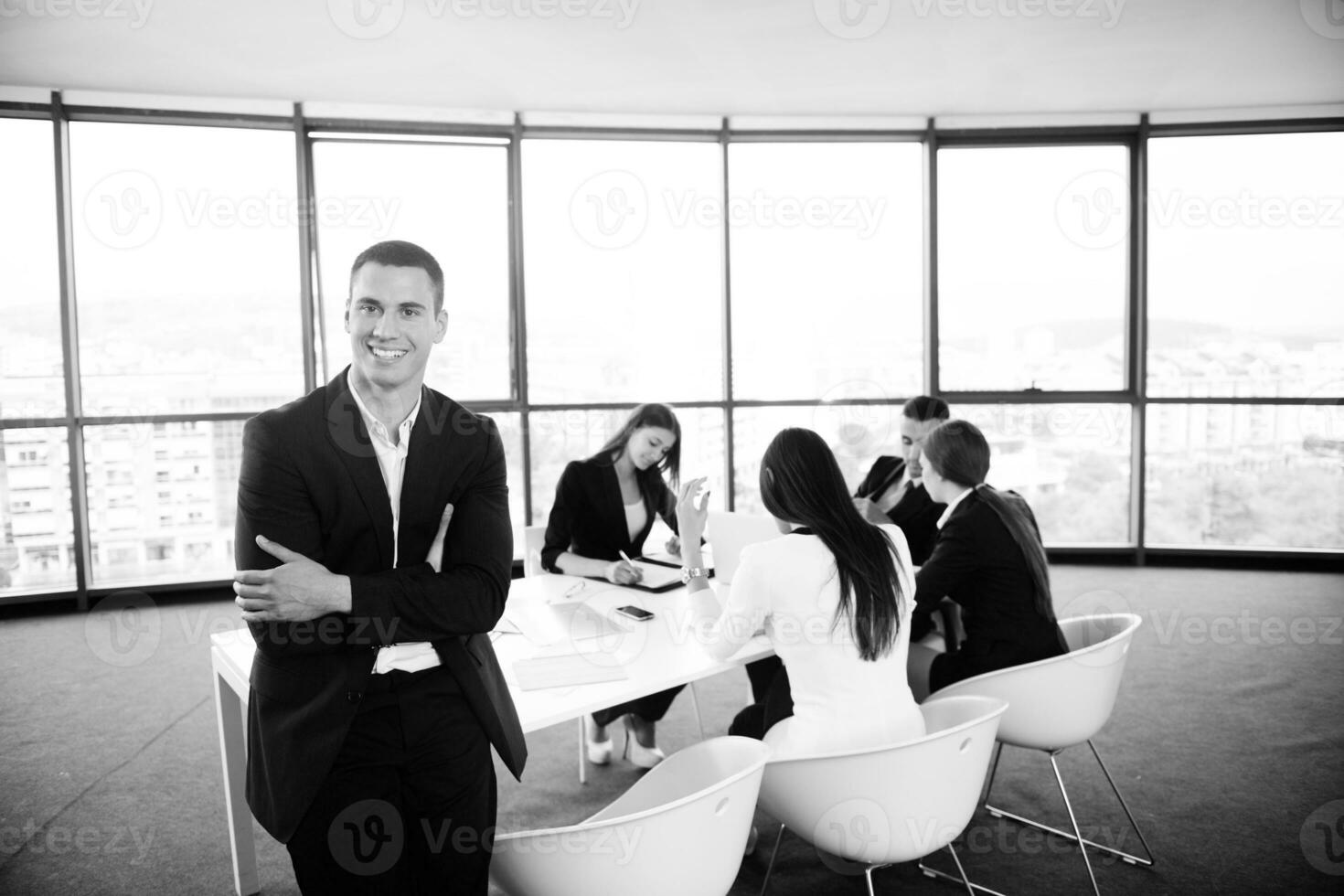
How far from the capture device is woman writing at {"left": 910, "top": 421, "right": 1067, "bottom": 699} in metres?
2.68

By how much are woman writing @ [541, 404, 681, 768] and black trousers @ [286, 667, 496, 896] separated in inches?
68.4

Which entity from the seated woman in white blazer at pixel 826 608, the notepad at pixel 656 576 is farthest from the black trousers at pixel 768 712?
the notepad at pixel 656 576

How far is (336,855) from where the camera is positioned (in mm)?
1605

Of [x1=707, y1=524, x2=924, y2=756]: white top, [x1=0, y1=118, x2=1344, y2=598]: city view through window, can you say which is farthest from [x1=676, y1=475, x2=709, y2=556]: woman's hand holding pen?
[x1=0, y1=118, x2=1344, y2=598]: city view through window

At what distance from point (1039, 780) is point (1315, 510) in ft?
14.8

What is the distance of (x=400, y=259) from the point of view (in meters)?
1.77

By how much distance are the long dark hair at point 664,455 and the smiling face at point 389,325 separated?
1.96 meters

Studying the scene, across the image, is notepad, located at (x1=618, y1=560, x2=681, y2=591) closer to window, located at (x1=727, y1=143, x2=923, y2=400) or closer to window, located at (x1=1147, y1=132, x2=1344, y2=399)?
window, located at (x1=727, y1=143, x2=923, y2=400)

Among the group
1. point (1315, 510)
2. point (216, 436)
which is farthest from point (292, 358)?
point (1315, 510)

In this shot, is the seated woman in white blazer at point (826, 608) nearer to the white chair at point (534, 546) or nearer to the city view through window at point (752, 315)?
the white chair at point (534, 546)

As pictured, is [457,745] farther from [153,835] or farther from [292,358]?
[292,358]

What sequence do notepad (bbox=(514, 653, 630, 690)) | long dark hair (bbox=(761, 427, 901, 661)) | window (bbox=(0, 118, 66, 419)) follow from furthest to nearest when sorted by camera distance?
1. window (bbox=(0, 118, 66, 419))
2. notepad (bbox=(514, 653, 630, 690))
3. long dark hair (bbox=(761, 427, 901, 661))

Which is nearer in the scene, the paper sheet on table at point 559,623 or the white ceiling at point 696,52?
the paper sheet on table at point 559,623

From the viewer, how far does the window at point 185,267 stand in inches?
219
